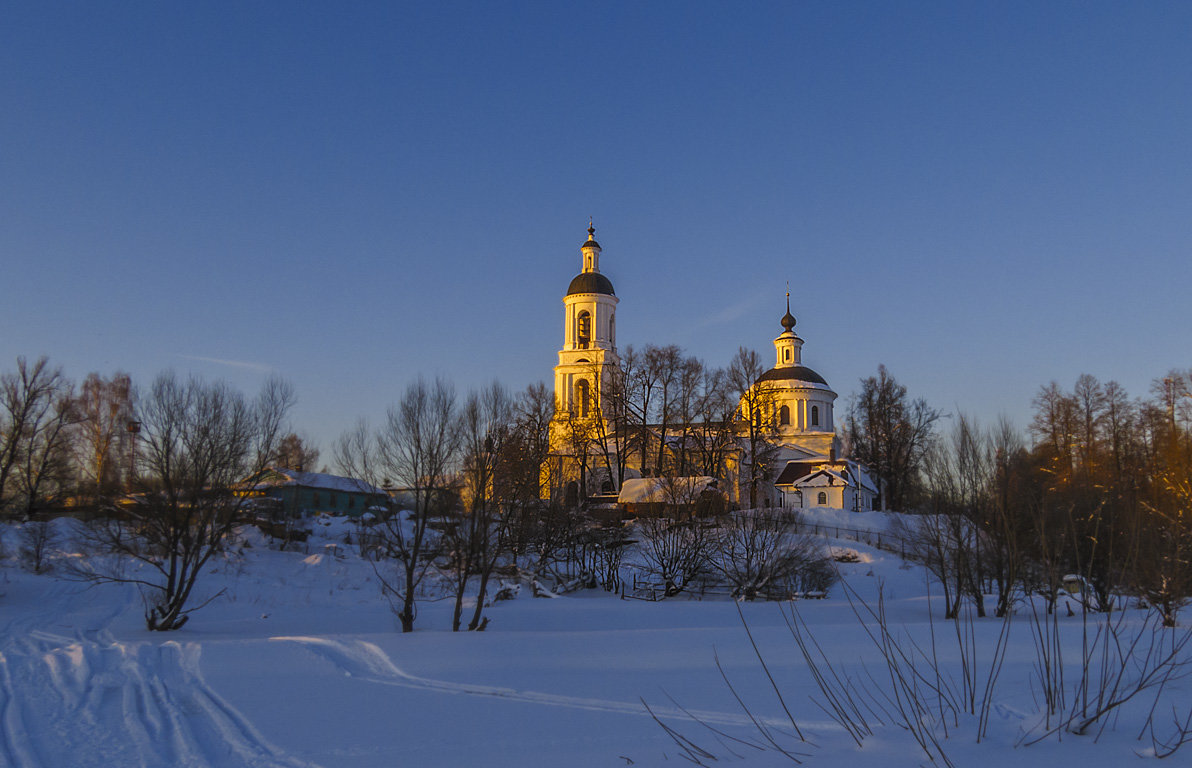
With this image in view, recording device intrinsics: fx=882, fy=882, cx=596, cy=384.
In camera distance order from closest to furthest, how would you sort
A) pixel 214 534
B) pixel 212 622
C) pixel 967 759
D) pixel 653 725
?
1. pixel 967 759
2. pixel 653 725
3. pixel 214 534
4. pixel 212 622

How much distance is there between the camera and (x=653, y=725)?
8453mm

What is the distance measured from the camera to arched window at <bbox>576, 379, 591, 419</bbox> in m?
54.4

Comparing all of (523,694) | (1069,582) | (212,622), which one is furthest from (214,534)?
(1069,582)

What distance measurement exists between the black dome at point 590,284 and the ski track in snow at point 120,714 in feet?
162

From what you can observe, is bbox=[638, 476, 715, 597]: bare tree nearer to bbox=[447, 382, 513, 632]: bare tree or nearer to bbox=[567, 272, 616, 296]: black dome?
bbox=[447, 382, 513, 632]: bare tree

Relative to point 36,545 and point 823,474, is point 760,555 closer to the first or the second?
Answer: point 36,545

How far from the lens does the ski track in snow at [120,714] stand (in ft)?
24.4

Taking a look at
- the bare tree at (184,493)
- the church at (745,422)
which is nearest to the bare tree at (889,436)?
the church at (745,422)

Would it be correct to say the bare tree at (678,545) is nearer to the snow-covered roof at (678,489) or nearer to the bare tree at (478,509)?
the snow-covered roof at (678,489)

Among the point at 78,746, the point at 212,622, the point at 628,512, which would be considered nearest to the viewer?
the point at 78,746

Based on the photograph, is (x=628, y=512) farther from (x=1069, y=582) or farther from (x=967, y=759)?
(x=967, y=759)

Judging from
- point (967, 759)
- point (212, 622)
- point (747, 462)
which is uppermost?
point (747, 462)

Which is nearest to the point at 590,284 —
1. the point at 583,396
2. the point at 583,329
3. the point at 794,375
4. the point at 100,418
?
the point at 583,329

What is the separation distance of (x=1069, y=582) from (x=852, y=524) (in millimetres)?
20141
